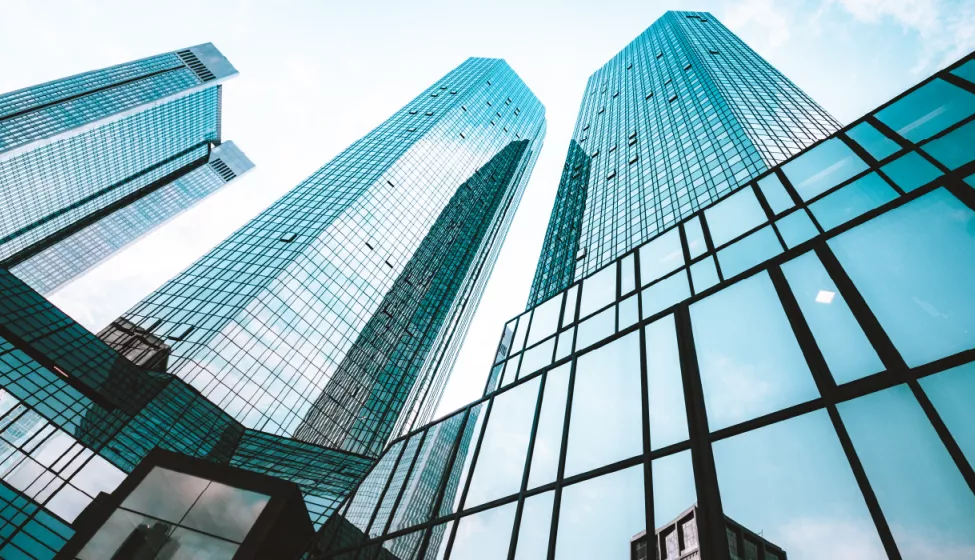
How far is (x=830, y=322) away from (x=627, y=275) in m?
8.24

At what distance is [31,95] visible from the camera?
4946 inches

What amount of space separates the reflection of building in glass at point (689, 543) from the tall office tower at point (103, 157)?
165840 mm

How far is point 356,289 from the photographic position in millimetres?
75188

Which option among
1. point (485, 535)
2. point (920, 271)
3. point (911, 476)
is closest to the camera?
point (911, 476)

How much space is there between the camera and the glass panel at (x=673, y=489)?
695 cm

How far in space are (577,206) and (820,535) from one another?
8841cm

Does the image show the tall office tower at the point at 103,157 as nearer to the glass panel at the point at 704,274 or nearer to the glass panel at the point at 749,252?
the glass panel at the point at 704,274

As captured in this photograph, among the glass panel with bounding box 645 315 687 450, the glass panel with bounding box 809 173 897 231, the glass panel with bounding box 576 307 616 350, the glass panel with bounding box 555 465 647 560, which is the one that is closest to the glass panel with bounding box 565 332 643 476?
the glass panel with bounding box 645 315 687 450

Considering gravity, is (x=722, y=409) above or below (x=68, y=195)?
below

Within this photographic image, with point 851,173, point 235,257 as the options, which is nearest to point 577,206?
point 235,257

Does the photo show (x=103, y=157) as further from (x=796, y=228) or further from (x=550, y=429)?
(x=796, y=228)

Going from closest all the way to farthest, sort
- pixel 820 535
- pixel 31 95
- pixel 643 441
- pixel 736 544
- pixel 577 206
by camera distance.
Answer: pixel 820 535, pixel 736 544, pixel 643 441, pixel 577 206, pixel 31 95

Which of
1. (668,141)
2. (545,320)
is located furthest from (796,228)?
(668,141)

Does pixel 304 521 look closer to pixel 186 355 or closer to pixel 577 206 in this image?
pixel 186 355
